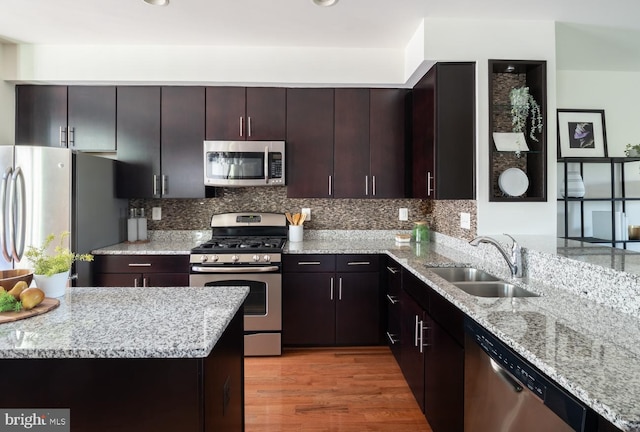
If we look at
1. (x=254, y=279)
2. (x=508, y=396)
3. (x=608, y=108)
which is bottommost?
(x=508, y=396)

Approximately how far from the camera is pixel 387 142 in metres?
3.44

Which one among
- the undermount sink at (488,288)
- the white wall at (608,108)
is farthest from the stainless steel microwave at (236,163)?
the white wall at (608,108)

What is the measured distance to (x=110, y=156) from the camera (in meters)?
3.54

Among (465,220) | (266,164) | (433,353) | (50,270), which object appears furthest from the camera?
(266,164)

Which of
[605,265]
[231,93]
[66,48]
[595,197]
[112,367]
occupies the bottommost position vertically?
[112,367]

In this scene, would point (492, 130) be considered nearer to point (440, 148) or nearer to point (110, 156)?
point (440, 148)

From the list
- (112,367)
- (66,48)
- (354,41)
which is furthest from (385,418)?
(66,48)

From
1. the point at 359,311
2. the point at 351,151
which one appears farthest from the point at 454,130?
the point at 359,311

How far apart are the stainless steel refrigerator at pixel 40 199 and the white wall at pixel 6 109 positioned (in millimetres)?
747

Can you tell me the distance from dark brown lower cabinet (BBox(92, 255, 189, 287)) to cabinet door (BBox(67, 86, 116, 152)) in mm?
1079

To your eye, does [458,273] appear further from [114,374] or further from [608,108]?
[608,108]

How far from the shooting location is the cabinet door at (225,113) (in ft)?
11.0

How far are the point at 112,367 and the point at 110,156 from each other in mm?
2977

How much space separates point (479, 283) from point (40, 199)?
3.03m
